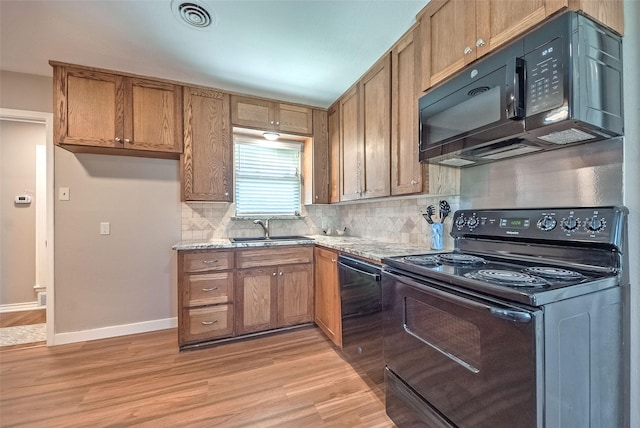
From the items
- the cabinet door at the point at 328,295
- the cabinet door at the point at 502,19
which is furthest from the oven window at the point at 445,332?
the cabinet door at the point at 502,19

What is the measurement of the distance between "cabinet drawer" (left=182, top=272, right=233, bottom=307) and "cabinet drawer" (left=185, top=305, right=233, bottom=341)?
2.6 inches

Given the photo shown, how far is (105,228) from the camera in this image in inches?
105

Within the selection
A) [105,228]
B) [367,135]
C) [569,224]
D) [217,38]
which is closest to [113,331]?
[105,228]

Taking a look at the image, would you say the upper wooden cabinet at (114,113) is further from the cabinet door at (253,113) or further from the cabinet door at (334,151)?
the cabinet door at (334,151)

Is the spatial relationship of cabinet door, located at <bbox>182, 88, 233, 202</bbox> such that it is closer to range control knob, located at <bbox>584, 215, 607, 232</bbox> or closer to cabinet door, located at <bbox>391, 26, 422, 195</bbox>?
cabinet door, located at <bbox>391, 26, 422, 195</bbox>

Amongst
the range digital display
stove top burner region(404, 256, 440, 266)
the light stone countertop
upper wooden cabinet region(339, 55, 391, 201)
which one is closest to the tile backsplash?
the light stone countertop

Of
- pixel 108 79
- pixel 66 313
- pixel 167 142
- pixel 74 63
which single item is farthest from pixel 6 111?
pixel 66 313

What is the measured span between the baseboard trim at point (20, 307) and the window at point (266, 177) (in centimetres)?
296

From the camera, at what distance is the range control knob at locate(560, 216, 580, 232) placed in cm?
114

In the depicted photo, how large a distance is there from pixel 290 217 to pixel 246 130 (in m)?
1.11

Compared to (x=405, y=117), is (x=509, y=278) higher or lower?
lower

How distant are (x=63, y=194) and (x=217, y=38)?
2.10 m

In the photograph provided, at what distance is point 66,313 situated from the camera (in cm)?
253

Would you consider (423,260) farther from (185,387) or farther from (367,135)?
(185,387)
